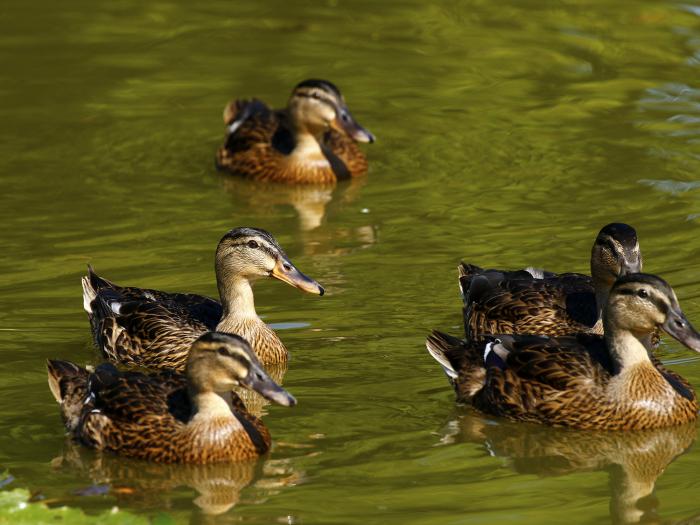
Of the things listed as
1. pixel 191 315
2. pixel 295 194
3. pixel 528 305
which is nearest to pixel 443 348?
pixel 528 305

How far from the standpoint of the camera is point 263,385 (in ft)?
34.9

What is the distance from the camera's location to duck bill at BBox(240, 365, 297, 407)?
10.5 meters

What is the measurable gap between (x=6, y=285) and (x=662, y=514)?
21.3ft

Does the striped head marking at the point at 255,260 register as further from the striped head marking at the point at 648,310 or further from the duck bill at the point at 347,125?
the duck bill at the point at 347,125

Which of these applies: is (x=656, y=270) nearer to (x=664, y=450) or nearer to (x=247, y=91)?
(x=664, y=450)

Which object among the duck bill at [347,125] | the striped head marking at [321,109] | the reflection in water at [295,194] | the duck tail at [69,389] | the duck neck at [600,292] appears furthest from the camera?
the striped head marking at [321,109]

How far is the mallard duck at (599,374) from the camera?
449 inches

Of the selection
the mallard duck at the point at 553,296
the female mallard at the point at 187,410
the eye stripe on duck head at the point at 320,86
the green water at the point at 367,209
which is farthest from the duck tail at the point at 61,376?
the eye stripe on duck head at the point at 320,86

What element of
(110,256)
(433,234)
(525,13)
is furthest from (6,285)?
(525,13)

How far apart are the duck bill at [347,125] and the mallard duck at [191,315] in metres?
4.95

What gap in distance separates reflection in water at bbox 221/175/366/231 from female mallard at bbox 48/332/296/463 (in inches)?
225

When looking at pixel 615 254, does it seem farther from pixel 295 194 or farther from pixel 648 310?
pixel 295 194

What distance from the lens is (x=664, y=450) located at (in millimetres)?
11094

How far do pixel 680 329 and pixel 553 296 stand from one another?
192 centimetres
